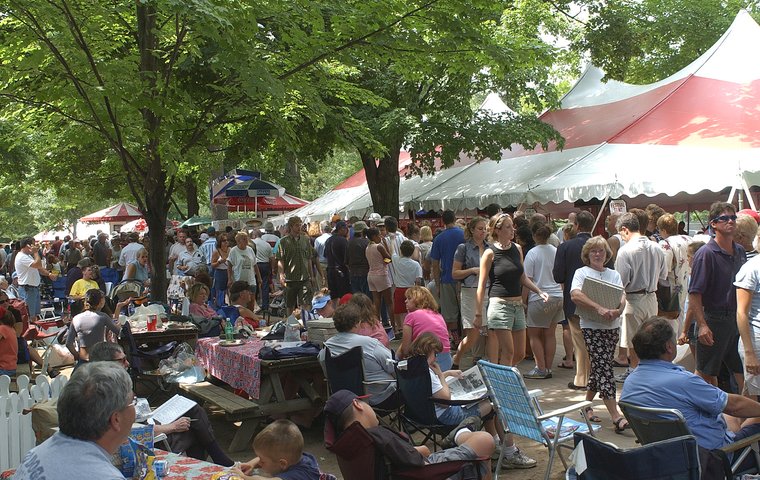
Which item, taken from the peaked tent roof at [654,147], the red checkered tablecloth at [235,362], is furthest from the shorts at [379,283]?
the peaked tent roof at [654,147]

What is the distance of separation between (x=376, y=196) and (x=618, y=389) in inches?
446

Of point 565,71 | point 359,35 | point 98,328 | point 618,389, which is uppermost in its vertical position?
point 565,71

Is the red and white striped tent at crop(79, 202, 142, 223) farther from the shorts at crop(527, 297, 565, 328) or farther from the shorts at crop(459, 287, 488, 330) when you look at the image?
the shorts at crop(527, 297, 565, 328)

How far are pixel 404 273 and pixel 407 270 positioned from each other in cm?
6

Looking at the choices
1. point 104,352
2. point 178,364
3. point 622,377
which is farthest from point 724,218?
point 178,364

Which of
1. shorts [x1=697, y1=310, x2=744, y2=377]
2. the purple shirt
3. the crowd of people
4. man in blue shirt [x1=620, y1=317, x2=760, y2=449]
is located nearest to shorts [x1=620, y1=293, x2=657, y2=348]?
the crowd of people

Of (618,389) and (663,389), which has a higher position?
(663,389)

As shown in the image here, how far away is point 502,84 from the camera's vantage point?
18.1m

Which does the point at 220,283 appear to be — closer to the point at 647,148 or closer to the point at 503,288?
the point at 503,288

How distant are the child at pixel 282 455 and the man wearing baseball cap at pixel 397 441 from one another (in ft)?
1.21

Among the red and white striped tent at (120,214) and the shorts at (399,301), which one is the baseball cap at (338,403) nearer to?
the shorts at (399,301)

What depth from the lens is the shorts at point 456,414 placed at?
5.74 metres

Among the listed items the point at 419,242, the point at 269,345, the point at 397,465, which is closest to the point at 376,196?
the point at 419,242

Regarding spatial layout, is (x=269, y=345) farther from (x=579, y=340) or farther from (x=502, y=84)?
(x=502, y=84)
